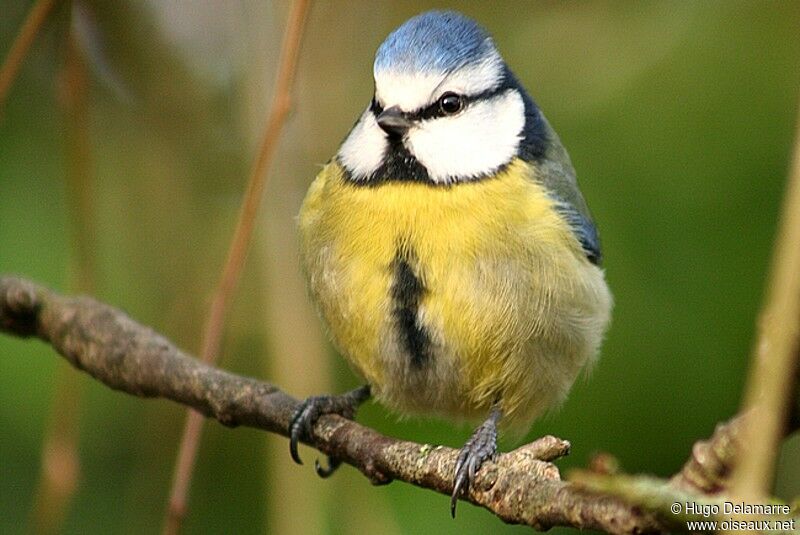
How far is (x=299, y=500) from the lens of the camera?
167 cm

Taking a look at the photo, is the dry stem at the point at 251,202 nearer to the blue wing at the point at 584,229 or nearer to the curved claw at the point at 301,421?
the curved claw at the point at 301,421

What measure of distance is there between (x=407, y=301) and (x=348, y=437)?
0.21m

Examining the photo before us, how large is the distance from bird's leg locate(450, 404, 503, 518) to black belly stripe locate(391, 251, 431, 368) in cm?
15

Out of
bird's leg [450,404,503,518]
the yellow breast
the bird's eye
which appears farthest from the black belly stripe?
the bird's eye

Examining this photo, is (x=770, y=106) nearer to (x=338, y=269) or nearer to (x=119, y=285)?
(x=338, y=269)

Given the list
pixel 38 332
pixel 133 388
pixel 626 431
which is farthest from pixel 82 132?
pixel 626 431

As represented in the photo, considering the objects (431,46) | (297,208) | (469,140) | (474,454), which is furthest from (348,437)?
(297,208)

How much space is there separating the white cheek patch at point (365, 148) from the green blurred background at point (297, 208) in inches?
12.9

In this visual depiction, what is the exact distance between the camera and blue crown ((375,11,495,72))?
154cm

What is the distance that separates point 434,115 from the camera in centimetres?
155

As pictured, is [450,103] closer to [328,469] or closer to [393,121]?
[393,121]

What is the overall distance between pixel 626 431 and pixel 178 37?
138cm

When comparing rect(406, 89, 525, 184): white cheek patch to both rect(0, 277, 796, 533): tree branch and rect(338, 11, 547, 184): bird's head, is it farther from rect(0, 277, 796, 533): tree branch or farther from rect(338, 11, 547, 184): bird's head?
rect(0, 277, 796, 533): tree branch

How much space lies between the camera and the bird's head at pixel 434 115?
153 cm
